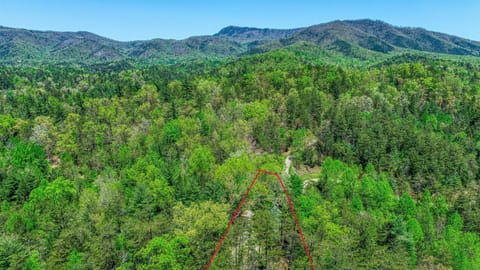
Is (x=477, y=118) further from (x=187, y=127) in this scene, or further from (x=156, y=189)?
(x=156, y=189)

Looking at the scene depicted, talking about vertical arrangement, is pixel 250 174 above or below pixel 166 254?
above

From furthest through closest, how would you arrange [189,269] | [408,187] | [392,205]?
[408,187] → [392,205] → [189,269]

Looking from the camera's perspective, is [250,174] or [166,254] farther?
[250,174]

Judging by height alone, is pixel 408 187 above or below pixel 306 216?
below

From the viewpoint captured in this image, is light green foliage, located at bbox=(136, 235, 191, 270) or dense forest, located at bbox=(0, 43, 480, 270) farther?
dense forest, located at bbox=(0, 43, 480, 270)

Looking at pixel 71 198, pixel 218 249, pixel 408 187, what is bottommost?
pixel 408 187

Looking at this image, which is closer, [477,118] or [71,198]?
[71,198]

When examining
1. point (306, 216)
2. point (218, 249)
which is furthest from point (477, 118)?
point (218, 249)

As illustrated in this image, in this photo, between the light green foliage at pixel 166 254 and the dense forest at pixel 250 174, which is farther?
the dense forest at pixel 250 174
